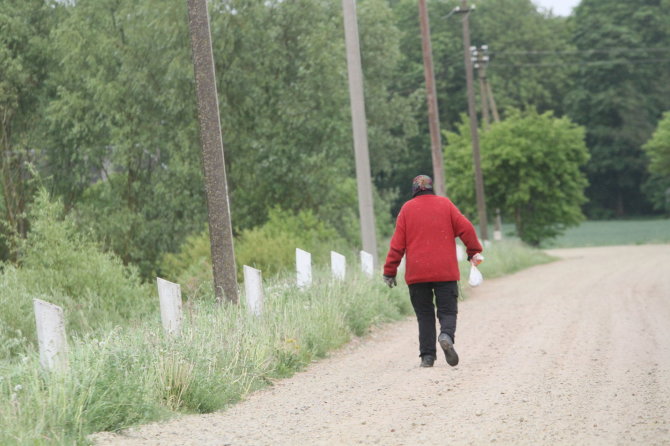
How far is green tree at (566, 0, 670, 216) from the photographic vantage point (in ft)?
261

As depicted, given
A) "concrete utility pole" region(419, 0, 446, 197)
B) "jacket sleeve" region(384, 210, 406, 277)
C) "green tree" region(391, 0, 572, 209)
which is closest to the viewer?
"jacket sleeve" region(384, 210, 406, 277)

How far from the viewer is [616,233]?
7456cm

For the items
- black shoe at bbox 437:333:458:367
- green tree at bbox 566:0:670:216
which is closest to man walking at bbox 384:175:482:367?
black shoe at bbox 437:333:458:367

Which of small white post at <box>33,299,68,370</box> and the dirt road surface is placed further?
small white post at <box>33,299,68,370</box>

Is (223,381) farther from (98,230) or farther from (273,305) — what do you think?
(98,230)

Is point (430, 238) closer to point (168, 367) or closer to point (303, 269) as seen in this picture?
point (168, 367)

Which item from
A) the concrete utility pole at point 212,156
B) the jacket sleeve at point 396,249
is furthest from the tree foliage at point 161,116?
the jacket sleeve at point 396,249

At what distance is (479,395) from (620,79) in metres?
74.2

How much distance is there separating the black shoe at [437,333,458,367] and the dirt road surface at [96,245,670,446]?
0.31ft

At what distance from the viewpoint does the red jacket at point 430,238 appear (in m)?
11.5

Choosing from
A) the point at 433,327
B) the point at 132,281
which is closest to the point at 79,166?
the point at 132,281

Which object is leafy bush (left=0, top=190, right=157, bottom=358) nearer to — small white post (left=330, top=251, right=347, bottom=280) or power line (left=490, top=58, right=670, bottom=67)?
small white post (left=330, top=251, right=347, bottom=280)

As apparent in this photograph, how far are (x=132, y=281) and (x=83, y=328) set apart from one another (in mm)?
3977

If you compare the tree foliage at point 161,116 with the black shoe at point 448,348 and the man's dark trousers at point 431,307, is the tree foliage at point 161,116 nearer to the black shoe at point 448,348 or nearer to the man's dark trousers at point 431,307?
the man's dark trousers at point 431,307
